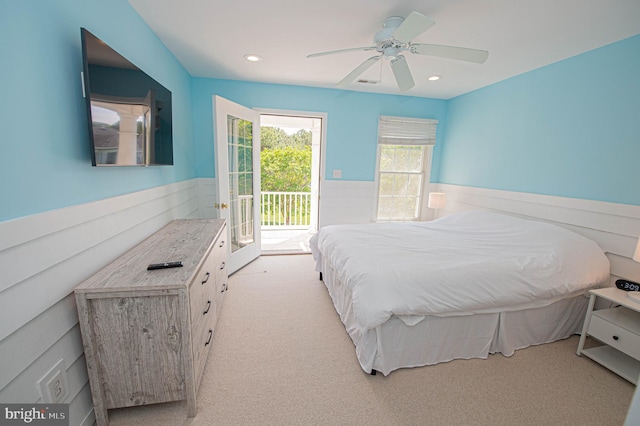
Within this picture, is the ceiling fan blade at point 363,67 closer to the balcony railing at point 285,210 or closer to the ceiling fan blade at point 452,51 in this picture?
the ceiling fan blade at point 452,51

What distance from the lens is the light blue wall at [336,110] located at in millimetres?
3539

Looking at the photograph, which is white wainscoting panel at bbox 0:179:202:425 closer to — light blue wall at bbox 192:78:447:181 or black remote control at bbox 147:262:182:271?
black remote control at bbox 147:262:182:271

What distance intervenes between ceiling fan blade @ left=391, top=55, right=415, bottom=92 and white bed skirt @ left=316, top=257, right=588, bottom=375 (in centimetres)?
189

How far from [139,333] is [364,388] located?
1345 mm

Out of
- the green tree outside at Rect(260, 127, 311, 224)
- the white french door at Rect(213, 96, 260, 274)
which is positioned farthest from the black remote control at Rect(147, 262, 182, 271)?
the green tree outside at Rect(260, 127, 311, 224)

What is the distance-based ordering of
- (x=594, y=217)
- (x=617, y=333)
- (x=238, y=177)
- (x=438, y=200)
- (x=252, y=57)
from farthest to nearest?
(x=438, y=200) → (x=238, y=177) → (x=252, y=57) → (x=594, y=217) → (x=617, y=333)

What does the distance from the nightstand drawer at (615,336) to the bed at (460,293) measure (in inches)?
→ 8.6

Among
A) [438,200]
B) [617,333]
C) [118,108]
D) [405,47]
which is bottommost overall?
[617,333]

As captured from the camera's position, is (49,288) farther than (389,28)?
No

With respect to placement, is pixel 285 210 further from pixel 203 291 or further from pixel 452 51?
pixel 452 51

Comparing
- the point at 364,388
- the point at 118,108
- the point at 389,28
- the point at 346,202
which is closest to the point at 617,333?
the point at 364,388

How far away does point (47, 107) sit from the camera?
1114 millimetres

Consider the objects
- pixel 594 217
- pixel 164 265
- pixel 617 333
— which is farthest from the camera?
pixel 594 217

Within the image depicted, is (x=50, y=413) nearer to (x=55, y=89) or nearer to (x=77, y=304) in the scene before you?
(x=77, y=304)
